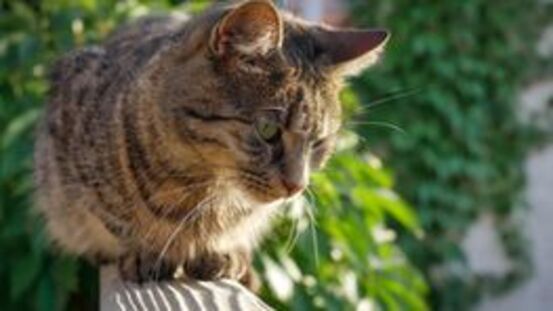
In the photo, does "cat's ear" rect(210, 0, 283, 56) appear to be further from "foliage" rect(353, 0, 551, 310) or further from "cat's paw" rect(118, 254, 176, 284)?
"foliage" rect(353, 0, 551, 310)

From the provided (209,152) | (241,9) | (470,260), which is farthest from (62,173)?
(470,260)

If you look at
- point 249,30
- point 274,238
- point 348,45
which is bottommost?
point 274,238

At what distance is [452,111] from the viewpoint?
17.3 ft

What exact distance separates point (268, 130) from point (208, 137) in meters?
0.11

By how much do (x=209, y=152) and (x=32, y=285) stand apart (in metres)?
0.99

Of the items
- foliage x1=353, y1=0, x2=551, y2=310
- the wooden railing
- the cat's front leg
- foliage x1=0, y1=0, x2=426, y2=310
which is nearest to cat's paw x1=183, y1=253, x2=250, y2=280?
the cat's front leg

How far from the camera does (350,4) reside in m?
5.45

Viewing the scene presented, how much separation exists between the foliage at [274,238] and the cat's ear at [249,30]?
535mm

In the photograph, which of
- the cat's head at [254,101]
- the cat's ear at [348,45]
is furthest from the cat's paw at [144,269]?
the cat's ear at [348,45]

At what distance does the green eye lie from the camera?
6.28 ft

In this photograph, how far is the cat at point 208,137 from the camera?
1.93 metres

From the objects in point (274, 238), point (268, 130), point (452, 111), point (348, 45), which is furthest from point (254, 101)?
point (452, 111)

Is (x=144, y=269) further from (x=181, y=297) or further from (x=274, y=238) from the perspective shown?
(x=274, y=238)

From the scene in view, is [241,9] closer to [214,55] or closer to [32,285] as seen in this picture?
[214,55]
